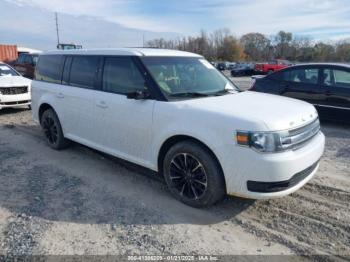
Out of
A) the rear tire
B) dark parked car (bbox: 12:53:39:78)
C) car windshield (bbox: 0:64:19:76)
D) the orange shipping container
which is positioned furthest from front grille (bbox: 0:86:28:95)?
the orange shipping container

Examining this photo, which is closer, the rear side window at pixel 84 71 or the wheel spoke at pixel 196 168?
the wheel spoke at pixel 196 168

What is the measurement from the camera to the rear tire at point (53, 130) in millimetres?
5785

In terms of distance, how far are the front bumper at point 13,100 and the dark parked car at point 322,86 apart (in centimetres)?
726

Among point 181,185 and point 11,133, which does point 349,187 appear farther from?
point 11,133

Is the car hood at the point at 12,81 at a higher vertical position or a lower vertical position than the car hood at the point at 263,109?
lower

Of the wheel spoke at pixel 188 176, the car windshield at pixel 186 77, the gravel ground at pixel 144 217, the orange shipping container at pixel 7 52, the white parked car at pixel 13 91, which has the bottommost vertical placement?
the gravel ground at pixel 144 217

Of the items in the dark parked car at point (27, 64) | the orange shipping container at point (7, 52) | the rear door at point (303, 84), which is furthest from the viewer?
the orange shipping container at point (7, 52)

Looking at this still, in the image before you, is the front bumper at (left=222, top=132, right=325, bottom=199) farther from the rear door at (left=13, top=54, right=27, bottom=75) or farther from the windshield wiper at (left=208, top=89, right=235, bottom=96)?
the rear door at (left=13, top=54, right=27, bottom=75)

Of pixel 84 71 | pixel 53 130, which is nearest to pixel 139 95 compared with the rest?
pixel 84 71

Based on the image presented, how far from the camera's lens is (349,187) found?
14.1 feet

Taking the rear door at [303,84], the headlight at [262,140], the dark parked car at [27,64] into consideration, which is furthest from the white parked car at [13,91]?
the headlight at [262,140]

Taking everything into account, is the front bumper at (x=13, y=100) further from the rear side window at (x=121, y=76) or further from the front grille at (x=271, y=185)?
the front grille at (x=271, y=185)

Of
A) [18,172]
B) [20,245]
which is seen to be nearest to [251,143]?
[20,245]

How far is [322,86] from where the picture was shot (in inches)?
299
